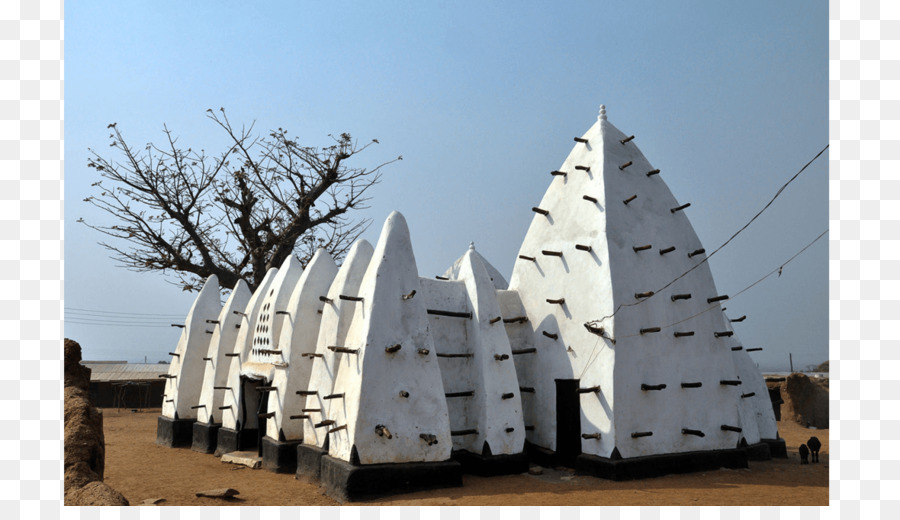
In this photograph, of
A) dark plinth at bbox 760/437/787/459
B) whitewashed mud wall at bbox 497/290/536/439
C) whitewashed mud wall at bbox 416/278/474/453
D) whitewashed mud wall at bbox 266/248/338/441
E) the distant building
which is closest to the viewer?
whitewashed mud wall at bbox 416/278/474/453

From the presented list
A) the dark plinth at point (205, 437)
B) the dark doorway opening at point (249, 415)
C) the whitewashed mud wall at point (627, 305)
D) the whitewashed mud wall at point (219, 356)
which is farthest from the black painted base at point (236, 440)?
the whitewashed mud wall at point (627, 305)

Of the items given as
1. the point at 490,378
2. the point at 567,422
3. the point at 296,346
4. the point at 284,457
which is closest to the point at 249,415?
the point at 296,346

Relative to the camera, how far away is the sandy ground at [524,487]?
352 inches

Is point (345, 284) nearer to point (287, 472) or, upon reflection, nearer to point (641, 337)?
point (287, 472)

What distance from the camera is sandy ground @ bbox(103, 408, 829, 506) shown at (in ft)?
29.3

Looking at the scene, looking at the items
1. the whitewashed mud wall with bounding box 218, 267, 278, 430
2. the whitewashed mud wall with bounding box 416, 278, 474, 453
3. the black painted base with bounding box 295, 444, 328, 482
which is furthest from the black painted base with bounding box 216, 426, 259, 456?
the whitewashed mud wall with bounding box 416, 278, 474, 453

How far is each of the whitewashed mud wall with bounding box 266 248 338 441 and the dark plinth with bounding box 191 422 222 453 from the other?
2.80 meters

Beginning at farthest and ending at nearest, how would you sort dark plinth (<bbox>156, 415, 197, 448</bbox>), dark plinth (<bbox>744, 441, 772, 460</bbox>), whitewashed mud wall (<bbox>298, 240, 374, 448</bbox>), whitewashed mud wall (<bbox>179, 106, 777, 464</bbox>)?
dark plinth (<bbox>156, 415, 197, 448</bbox>) < dark plinth (<bbox>744, 441, 772, 460</bbox>) < whitewashed mud wall (<bbox>298, 240, 374, 448</bbox>) < whitewashed mud wall (<bbox>179, 106, 777, 464</bbox>)

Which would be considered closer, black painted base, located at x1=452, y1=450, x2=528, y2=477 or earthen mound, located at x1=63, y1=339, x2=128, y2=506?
earthen mound, located at x1=63, y1=339, x2=128, y2=506

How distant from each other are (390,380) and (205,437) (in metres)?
7.41

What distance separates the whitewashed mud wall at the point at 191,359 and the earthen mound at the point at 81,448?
8217 mm

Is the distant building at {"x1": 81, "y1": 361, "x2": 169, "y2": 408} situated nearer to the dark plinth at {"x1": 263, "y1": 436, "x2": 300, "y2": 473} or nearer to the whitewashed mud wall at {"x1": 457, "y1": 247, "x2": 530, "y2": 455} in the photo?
the dark plinth at {"x1": 263, "y1": 436, "x2": 300, "y2": 473}

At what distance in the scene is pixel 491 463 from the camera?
1084 centimetres

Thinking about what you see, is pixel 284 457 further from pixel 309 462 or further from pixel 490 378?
pixel 490 378
